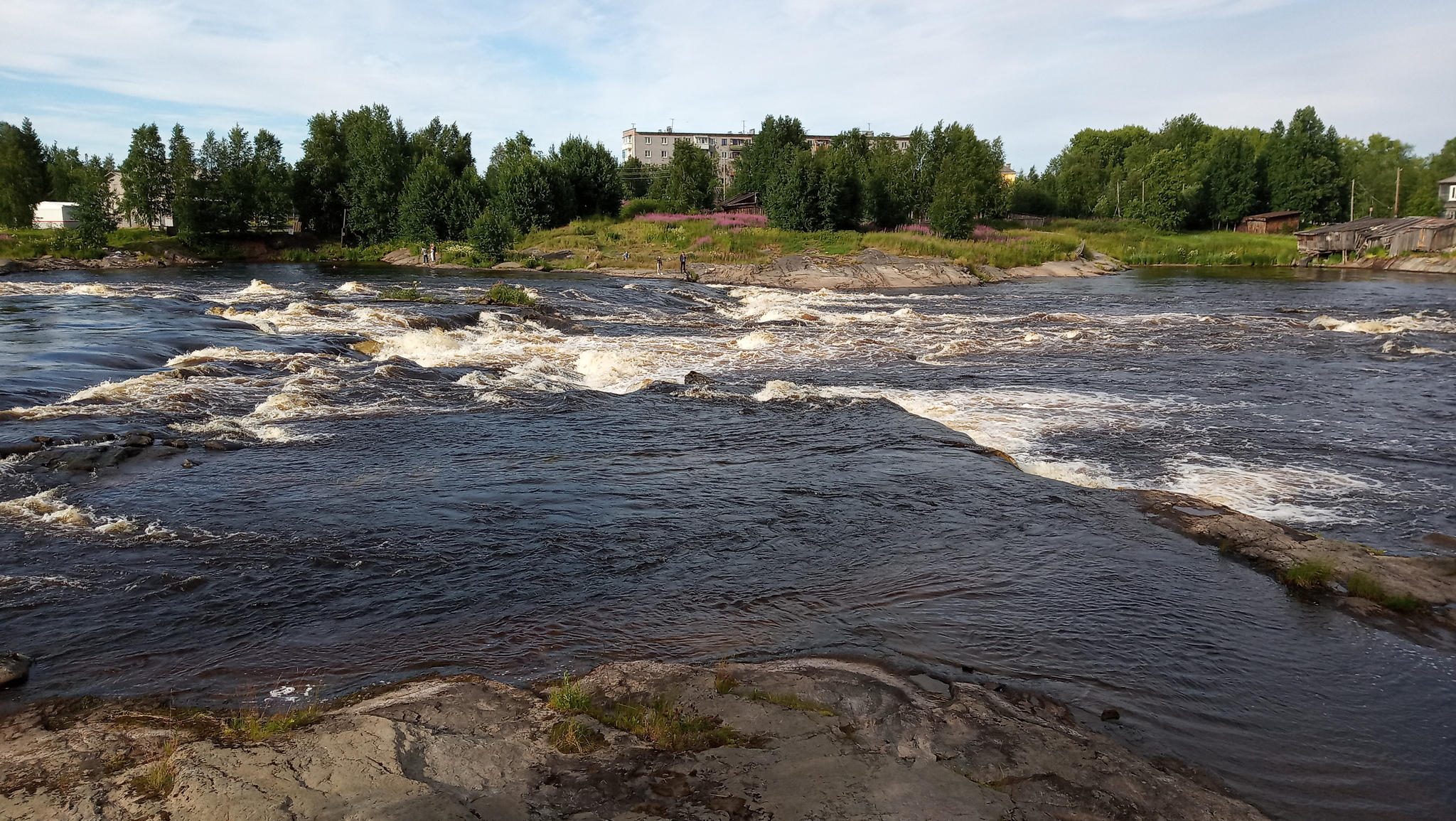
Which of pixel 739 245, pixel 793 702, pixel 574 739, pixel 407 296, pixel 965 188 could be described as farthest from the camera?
pixel 965 188

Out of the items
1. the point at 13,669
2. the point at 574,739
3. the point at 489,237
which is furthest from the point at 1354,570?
the point at 489,237

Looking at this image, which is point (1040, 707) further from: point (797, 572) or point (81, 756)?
point (81, 756)

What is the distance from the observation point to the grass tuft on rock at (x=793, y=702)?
5809mm

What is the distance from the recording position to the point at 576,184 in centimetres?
7844

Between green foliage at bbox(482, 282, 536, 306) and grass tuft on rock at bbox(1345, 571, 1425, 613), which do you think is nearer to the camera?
grass tuft on rock at bbox(1345, 571, 1425, 613)

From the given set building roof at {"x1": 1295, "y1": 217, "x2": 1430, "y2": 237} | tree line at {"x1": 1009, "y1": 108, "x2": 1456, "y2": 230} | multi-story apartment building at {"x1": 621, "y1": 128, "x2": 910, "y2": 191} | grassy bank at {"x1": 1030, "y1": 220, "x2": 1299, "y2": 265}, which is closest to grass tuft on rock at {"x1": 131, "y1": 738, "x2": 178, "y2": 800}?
grassy bank at {"x1": 1030, "y1": 220, "x2": 1299, "y2": 265}

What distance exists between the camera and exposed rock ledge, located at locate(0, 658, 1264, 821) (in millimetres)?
4637

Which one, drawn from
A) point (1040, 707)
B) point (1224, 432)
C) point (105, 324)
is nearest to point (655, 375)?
point (1224, 432)

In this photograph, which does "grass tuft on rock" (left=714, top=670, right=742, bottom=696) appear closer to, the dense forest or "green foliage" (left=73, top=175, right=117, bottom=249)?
the dense forest

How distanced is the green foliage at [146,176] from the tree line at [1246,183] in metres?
83.7

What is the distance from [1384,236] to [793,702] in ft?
258

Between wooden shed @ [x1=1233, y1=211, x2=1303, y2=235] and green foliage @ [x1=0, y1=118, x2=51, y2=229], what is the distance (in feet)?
379

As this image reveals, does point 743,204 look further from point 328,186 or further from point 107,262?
point 107,262

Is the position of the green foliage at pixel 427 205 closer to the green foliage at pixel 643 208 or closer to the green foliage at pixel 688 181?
the green foliage at pixel 643 208
